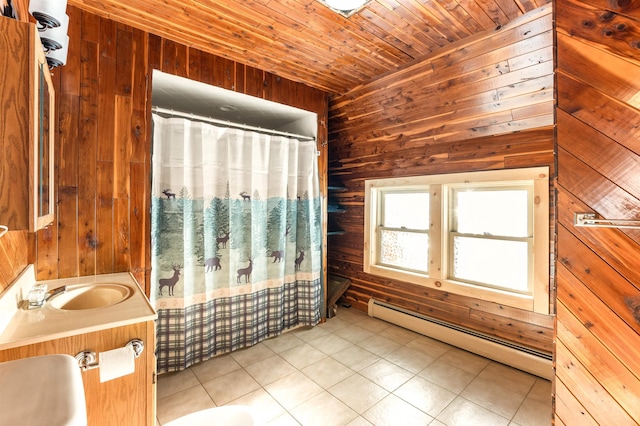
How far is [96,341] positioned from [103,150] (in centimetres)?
132

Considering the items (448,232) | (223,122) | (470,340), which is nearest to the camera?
(223,122)

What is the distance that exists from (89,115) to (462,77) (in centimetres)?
267

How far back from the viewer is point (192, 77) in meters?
2.22

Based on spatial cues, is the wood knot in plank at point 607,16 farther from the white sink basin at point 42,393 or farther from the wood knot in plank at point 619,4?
the white sink basin at point 42,393

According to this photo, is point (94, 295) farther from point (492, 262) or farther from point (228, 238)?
point (492, 262)

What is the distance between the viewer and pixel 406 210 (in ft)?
10.7

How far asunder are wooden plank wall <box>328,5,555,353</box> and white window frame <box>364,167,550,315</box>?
0.29 feet

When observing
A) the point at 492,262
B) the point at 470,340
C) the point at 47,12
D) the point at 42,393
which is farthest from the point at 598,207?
the point at 47,12

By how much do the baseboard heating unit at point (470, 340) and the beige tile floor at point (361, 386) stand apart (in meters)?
0.06

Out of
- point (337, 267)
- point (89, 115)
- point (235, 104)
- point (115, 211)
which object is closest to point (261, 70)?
point (235, 104)

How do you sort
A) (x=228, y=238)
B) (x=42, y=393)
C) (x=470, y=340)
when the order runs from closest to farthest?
(x=42, y=393) < (x=228, y=238) < (x=470, y=340)

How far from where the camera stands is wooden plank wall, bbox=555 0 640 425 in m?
1.12

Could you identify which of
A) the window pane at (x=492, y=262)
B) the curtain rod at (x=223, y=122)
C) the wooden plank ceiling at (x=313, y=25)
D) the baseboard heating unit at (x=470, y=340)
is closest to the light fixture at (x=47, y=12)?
the wooden plank ceiling at (x=313, y=25)

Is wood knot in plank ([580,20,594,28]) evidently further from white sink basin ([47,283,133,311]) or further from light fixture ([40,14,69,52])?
white sink basin ([47,283,133,311])
